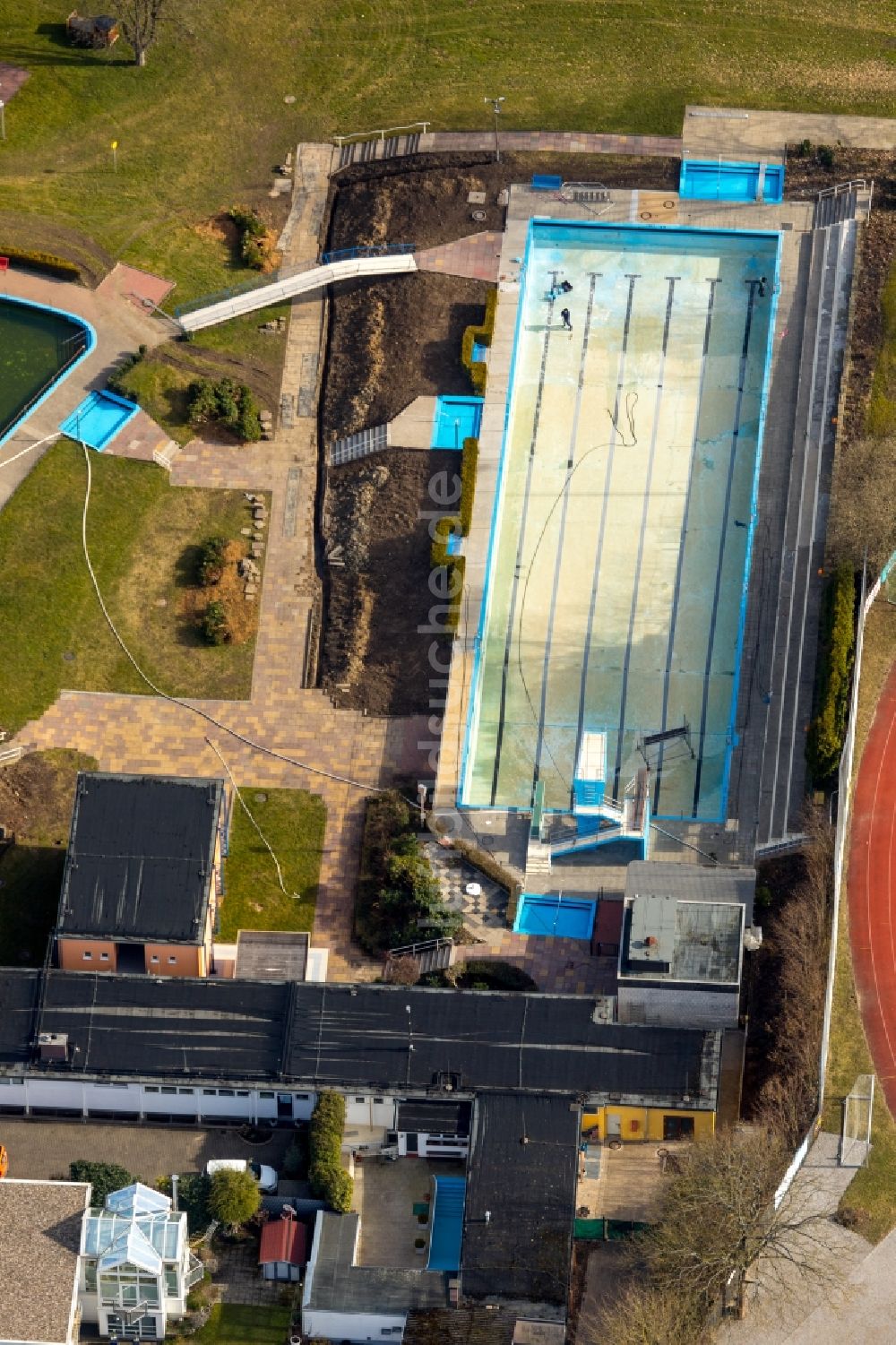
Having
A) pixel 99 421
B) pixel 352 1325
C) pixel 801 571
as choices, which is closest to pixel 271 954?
pixel 352 1325

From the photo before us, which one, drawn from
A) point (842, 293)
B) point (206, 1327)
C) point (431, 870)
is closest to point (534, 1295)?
point (206, 1327)

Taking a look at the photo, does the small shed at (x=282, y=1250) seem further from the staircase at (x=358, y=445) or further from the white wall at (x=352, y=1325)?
the staircase at (x=358, y=445)

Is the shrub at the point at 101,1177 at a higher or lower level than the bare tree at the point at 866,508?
lower

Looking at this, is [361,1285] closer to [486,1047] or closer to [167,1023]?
[486,1047]

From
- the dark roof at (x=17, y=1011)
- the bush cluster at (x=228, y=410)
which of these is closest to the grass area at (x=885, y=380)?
the bush cluster at (x=228, y=410)

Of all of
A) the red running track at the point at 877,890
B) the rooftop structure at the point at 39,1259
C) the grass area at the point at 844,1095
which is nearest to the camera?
the rooftop structure at the point at 39,1259

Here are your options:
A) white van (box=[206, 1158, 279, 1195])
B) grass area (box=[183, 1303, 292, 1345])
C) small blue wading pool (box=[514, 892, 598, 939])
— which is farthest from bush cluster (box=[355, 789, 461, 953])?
grass area (box=[183, 1303, 292, 1345])

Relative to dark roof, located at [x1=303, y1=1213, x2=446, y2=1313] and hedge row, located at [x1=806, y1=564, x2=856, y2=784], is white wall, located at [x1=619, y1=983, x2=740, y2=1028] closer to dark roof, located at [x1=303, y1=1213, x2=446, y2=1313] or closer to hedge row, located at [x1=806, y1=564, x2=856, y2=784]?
hedge row, located at [x1=806, y1=564, x2=856, y2=784]

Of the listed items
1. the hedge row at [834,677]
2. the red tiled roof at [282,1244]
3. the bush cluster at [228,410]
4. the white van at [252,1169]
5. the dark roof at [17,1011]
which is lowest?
the red tiled roof at [282,1244]
